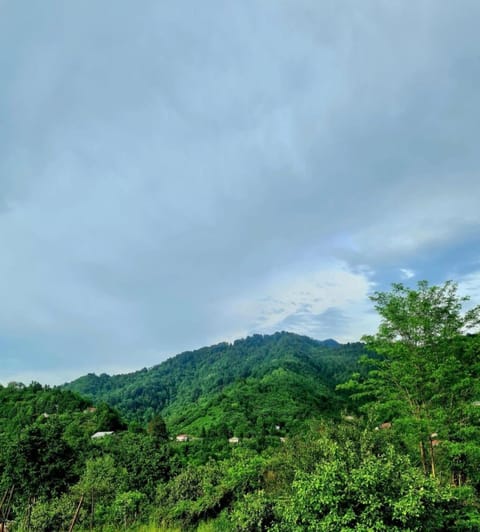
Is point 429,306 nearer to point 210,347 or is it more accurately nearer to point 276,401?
point 276,401

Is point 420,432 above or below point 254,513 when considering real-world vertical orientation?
above

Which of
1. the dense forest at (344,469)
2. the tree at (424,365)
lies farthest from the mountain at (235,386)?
the tree at (424,365)

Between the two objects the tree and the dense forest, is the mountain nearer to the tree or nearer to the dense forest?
the dense forest

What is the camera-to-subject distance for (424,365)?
410 inches

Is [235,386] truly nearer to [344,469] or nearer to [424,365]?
[424,365]

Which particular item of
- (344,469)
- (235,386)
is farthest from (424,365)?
(235,386)

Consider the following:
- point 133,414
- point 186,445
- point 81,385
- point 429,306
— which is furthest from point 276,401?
point 81,385

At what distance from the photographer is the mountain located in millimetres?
69812

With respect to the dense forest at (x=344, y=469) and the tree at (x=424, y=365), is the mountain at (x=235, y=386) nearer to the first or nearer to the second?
the dense forest at (x=344, y=469)

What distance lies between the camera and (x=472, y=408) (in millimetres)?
9188

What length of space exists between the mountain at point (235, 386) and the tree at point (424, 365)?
2095 inches

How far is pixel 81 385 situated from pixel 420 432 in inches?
5346

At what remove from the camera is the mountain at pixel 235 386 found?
69.8 m

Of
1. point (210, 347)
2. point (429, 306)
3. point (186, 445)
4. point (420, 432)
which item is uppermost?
point (210, 347)
